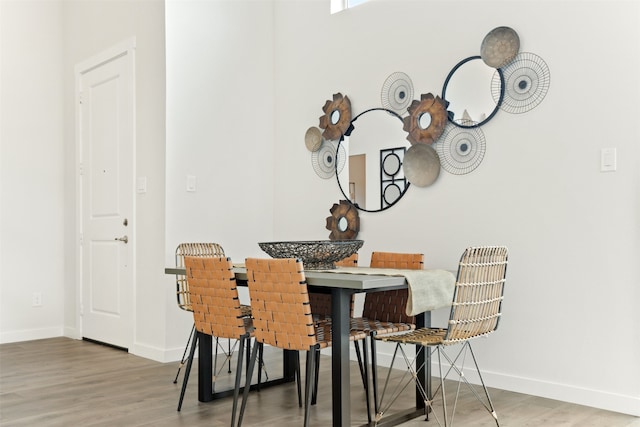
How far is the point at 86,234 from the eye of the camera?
4.93 meters

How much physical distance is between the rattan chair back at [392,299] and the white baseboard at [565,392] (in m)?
0.68

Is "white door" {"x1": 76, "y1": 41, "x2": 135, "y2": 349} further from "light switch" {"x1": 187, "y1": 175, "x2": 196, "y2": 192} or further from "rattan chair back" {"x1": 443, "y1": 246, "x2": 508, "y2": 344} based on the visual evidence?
"rattan chair back" {"x1": 443, "y1": 246, "x2": 508, "y2": 344}

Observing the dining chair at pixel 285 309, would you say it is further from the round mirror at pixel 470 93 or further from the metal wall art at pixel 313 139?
the metal wall art at pixel 313 139

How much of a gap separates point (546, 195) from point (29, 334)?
13.7ft

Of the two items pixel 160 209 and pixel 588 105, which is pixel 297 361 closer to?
pixel 160 209

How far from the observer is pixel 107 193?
184 inches

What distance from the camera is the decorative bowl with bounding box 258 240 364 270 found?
2.86 m

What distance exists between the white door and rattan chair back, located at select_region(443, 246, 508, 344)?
2687 mm

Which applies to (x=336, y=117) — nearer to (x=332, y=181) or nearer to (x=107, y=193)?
(x=332, y=181)

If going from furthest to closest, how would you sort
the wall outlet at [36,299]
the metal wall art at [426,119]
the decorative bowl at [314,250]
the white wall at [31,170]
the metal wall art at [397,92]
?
the wall outlet at [36,299] → the white wall at [31,170] → the metal wall art at [397,92] → the metal wall art at [426,119] → the decorative bowl at [314,250]

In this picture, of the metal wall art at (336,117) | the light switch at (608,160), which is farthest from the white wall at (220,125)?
the light switch at (608,160)

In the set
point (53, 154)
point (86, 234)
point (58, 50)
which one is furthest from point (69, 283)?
point (58, 50)

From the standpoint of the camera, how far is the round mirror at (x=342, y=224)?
4.23m

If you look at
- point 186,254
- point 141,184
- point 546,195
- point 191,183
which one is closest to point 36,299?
point 141,184
